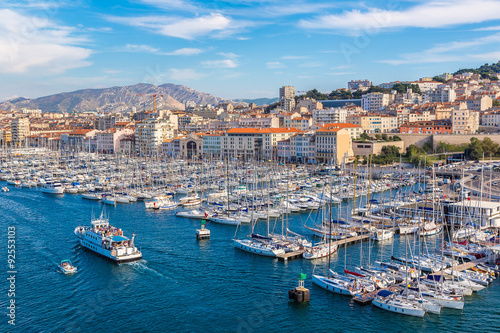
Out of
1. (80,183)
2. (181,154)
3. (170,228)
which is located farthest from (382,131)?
(170,228)

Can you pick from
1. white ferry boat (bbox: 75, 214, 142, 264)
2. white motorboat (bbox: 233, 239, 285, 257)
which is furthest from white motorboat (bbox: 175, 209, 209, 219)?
white ferry boat (bbox: 75, 214, 142, 264)

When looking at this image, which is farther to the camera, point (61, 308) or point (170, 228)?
point (170, 228)

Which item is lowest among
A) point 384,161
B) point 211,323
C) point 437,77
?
point 211,323

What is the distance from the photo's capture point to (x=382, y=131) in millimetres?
46156

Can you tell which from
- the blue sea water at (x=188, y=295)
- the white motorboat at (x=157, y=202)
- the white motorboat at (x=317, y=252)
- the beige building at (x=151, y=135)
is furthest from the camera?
the beige building at (x=151, y=135)

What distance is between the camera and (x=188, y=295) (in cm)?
1216

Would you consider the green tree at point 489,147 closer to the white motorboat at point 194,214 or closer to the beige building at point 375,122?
the beige building at point 375,122

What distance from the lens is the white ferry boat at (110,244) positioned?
47.5 feet

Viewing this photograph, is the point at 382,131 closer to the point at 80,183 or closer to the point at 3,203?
the point at 80,183

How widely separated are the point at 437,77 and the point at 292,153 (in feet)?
150

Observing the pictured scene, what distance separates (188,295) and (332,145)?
27395 millimetres

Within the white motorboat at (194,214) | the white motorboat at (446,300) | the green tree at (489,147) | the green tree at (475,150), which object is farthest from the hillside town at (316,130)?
the white motorboat at (446,300)

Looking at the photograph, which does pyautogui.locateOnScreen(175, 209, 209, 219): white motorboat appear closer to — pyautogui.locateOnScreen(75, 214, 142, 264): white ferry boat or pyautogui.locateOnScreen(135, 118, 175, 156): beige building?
pyautogui.locateOnScreen(75, 214, 142, 264): white ferry boat

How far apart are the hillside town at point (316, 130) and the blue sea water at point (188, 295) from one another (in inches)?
921
